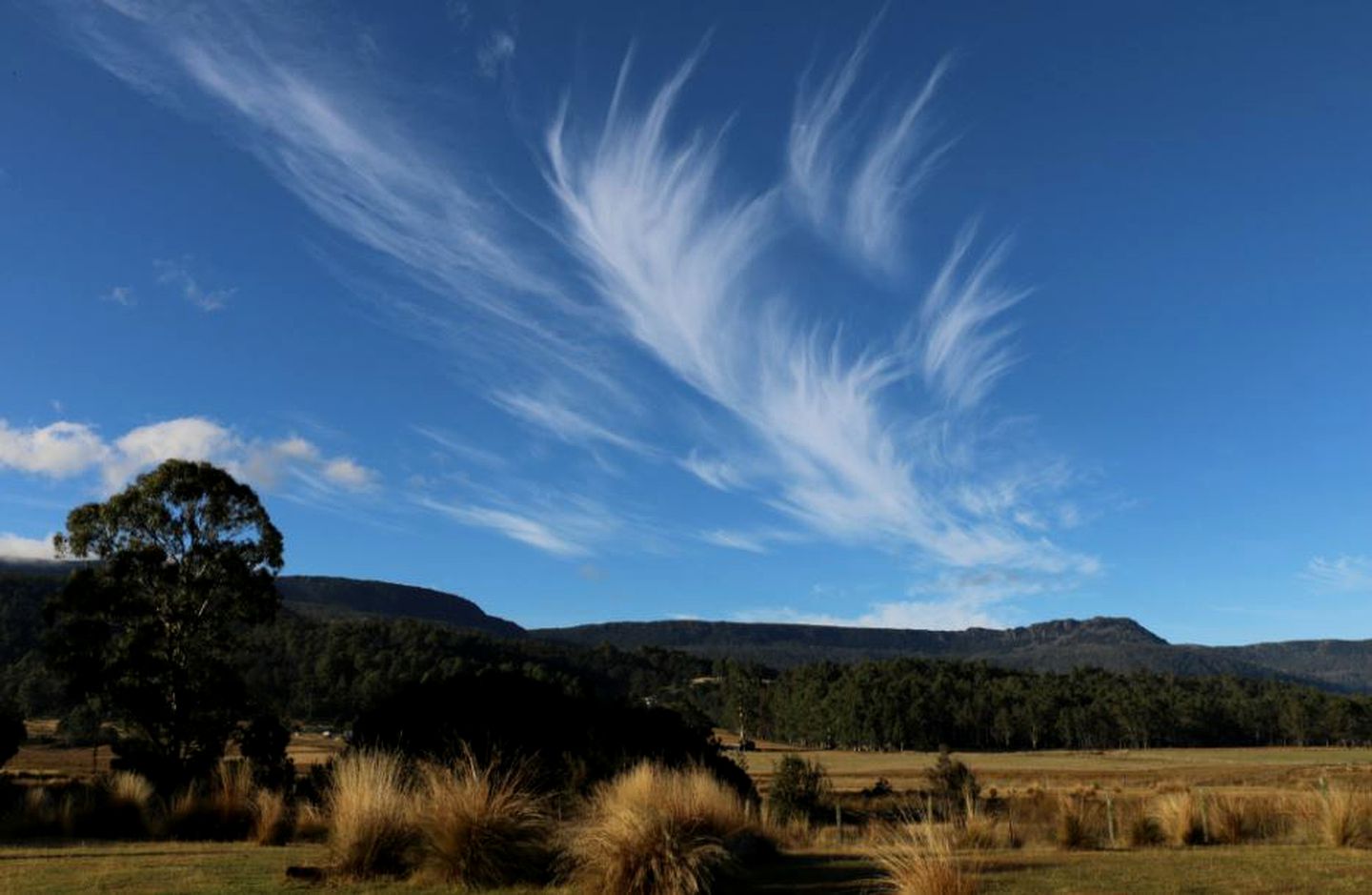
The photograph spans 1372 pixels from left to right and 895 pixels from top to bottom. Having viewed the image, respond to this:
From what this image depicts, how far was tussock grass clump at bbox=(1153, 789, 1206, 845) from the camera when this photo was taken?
16.8 meters

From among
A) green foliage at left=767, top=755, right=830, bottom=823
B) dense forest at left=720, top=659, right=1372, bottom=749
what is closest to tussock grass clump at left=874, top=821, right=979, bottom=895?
green foliage at left=767, top=755, right=830, bottom=823

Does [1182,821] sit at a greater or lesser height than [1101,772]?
lesser

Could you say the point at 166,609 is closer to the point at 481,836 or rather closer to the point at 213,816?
the point at 213,816

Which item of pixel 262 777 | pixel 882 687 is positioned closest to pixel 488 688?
pixel 262 777

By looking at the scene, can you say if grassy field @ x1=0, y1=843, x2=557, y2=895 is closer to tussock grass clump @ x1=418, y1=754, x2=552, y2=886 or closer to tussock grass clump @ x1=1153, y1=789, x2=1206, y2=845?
tussock grass clump @ x1=418, y1=754, x2=552, y2=886

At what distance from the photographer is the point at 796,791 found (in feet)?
111

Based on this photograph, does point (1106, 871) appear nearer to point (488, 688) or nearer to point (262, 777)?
point (488, 688)

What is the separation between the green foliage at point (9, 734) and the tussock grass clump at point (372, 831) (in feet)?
92.1

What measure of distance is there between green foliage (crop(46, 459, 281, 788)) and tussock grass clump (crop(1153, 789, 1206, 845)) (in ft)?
84.6

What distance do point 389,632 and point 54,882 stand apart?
115 m

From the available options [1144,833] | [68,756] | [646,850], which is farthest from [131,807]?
[68,756]

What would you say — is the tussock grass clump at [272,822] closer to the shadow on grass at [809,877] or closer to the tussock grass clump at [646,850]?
the shadow on grass at [809,877]

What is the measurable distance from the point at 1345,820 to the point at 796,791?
Result: 20.6m

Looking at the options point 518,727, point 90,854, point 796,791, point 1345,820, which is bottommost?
point 90,854
